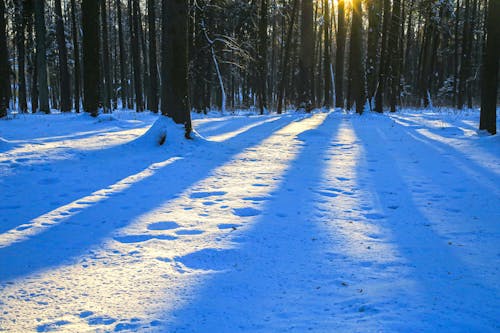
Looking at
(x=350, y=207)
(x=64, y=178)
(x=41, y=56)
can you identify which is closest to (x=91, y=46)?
(x=41, y=56)

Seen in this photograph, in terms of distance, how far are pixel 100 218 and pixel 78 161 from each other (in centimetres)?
249

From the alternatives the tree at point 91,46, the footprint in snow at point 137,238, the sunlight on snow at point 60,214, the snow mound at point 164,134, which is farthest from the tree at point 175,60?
the tree at point 91,46

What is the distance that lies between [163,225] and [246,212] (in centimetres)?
90

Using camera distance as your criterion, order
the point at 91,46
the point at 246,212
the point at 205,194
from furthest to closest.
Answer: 1. the point at 91,46
2. the point at 205,194
3. the point at 246,212

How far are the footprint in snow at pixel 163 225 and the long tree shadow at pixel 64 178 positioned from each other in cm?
123

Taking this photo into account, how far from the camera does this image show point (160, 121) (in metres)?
7.34

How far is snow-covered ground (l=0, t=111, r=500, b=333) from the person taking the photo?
7.15 feet

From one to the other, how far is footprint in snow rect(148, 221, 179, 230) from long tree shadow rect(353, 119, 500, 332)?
80.3 inches

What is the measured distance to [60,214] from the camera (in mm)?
3828

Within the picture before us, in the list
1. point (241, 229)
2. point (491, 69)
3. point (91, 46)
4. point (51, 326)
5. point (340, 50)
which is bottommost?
point (51, 326)

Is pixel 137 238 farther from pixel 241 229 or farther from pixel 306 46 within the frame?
pixel 306 46

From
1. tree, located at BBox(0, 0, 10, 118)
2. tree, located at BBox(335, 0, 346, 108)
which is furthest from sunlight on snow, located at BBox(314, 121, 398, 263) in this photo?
tree, located at BBox(335, 0, 346, 108)

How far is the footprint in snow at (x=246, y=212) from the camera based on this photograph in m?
3.93

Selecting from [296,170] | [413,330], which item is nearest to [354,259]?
[413,330]
